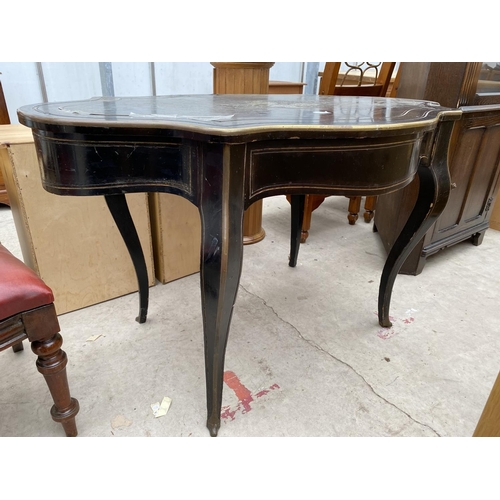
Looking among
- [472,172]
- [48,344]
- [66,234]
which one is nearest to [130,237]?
[66,234]

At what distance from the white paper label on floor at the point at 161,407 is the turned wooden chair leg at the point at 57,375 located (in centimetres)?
22

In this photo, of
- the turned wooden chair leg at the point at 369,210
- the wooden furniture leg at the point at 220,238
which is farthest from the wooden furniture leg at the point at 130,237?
the turned wooden chair leg at the point at 369,210

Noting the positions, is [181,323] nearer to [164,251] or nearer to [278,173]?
[164,251]

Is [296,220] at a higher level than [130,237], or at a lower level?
lower

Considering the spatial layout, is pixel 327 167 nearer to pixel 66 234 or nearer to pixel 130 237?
pixel 130 237

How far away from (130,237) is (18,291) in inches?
21.9

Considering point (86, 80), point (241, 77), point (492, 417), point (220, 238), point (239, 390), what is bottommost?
point (239, 390)

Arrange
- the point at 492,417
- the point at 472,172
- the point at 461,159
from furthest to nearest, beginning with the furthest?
the point at 472,172 → the point at 461,159 → the point at 492,417

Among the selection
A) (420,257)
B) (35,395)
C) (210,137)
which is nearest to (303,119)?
(210,137)

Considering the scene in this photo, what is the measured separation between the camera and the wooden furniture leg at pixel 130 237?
4.14 ft

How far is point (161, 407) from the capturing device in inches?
45.0

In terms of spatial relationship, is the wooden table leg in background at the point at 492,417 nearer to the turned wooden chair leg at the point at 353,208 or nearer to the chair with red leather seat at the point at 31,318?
the chair with red leather seat at the point at 31,318

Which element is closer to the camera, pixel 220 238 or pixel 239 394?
pixel 220 238

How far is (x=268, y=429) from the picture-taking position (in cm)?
108
